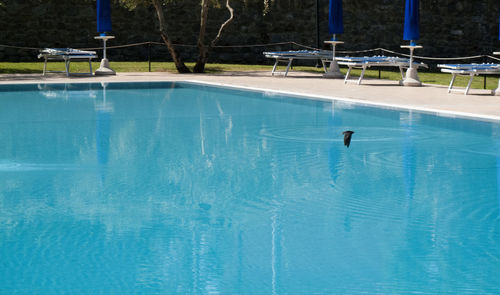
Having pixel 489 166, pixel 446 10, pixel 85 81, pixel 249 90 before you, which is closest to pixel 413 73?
pixel 249 90

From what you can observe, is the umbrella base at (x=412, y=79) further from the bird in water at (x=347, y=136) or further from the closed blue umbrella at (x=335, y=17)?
the bird in water at (x=347, y=136)

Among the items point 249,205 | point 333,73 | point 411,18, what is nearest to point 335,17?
point 333,73

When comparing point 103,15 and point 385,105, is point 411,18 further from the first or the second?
point 103,15

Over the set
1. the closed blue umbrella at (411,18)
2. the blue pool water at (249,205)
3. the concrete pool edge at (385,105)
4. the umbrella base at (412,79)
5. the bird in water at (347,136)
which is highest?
the closed blue umbrella at (411,18)

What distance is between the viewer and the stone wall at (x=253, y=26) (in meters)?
21.4

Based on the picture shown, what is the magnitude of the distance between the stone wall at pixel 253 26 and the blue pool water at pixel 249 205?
12.1m

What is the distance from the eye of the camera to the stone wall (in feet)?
70.3

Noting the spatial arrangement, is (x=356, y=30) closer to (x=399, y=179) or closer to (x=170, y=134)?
(x=170, y=134)

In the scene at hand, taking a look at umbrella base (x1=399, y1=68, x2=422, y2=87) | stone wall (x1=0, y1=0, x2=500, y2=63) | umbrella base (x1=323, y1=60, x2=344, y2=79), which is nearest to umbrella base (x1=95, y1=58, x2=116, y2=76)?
stone wall (x1=0, y1=0, x2=500, y2=63)

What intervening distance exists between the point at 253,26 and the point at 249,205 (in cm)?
1841

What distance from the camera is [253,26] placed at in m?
23.3

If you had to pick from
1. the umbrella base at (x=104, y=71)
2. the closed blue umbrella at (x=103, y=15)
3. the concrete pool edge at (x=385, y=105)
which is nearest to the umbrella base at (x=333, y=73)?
the concrete pool edge at (x=385, y=105)

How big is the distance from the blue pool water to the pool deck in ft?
2.48

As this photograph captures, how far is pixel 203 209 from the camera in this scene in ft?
17.2
